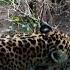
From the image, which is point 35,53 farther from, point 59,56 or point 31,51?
point 59,56

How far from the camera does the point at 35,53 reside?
308 cm

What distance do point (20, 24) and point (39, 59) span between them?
2.34 m

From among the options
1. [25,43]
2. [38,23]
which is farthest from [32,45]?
[38,23]

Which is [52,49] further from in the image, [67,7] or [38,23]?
[67,7]

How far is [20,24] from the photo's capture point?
5.36 meters

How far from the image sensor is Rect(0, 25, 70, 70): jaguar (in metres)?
3.05

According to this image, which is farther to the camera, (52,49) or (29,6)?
(29,6)

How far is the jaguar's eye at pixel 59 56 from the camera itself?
304cm

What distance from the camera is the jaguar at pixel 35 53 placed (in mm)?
3053

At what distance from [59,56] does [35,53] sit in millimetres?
207

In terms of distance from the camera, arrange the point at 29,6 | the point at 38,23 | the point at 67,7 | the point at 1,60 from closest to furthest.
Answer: the point at 1,60, the point at 38,23, the point at 29,6, the point at 67,7

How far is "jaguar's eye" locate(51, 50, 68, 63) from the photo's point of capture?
3.04 m

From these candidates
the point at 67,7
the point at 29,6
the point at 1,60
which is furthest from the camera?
the point at 67,7

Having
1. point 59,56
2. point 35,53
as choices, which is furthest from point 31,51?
point 59,56
